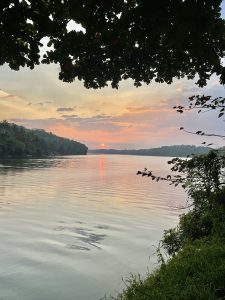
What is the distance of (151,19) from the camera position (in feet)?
14.6

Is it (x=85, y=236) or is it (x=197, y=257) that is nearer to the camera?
(x=197, y=257)

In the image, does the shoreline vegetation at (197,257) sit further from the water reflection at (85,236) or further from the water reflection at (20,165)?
the water reflection at (20,165)

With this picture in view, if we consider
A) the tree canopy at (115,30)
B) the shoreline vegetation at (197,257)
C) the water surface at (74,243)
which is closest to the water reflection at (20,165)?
the water surface at (74,243)

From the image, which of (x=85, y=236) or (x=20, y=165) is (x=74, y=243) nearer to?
(x=85, y=236)

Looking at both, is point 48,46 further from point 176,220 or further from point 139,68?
point 176,220

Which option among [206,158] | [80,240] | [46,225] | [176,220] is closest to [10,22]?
[206,158]

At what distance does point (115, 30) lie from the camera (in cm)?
544

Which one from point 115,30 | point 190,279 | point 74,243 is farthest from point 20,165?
point 115,30

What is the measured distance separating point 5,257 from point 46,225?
10.1 metres

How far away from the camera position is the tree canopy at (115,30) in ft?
14.4

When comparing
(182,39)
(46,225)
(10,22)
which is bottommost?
Result: (46,225)

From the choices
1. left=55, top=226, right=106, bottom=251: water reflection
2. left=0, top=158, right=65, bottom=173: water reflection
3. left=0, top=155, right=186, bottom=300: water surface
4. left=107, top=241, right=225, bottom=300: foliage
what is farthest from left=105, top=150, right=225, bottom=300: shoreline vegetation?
left=0, top=158, right=65, bottom=173: water reflection

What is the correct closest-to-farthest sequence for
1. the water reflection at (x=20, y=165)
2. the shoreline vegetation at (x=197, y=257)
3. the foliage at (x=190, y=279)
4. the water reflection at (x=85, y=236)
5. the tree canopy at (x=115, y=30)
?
the tree canopy at (x=115, y=30), the foliage at (x=190, y=279), the shoreline vegetation at (x=197, y=257), the water reflection at (x=85, y=236), the water reflection at (x=20, y=165)

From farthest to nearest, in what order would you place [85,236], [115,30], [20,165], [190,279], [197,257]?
[20,165] → [85,236] → [197,257] → [190,279] → [115,30]
